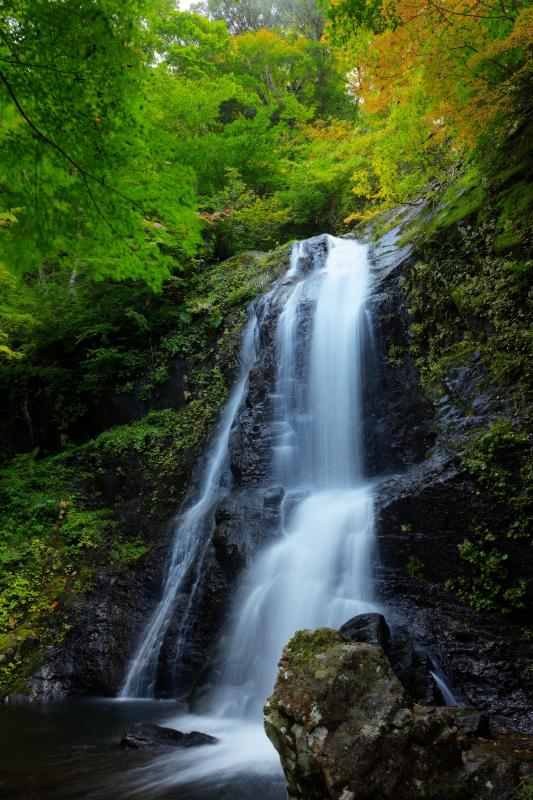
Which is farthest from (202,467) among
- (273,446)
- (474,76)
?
(474,76)

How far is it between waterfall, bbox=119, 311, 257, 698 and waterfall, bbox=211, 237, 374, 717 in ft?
4.36

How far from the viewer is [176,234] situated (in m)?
5.44

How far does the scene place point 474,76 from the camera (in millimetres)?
5758

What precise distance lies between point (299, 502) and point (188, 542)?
246 cm

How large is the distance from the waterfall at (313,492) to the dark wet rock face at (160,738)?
737 millimetres

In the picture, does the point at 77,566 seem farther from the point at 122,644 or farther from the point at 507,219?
the point at 507,219

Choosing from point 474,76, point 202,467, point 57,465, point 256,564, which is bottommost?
point 256,564

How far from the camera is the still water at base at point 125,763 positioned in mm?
3943

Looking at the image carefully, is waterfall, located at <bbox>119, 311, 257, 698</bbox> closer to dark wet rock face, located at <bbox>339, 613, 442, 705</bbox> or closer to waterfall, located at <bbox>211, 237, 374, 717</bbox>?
waterfall, located at <bbox>211, 237, 374, 717</bbox>

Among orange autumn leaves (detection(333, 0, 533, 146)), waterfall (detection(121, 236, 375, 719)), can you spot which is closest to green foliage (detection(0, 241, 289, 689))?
waterfall (detection(121, 236, 375, 719))

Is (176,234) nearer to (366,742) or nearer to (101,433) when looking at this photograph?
(366,742)

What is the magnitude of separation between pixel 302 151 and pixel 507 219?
15.4 m

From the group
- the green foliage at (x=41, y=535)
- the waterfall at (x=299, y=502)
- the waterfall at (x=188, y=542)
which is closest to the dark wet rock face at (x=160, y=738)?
the waterfall at (x=299, y=502)

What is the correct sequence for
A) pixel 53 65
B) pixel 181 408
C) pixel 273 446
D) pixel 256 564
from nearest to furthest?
pixel 53 65 < pixel 256 564 < pixel 273 446 < pixel 181 408
